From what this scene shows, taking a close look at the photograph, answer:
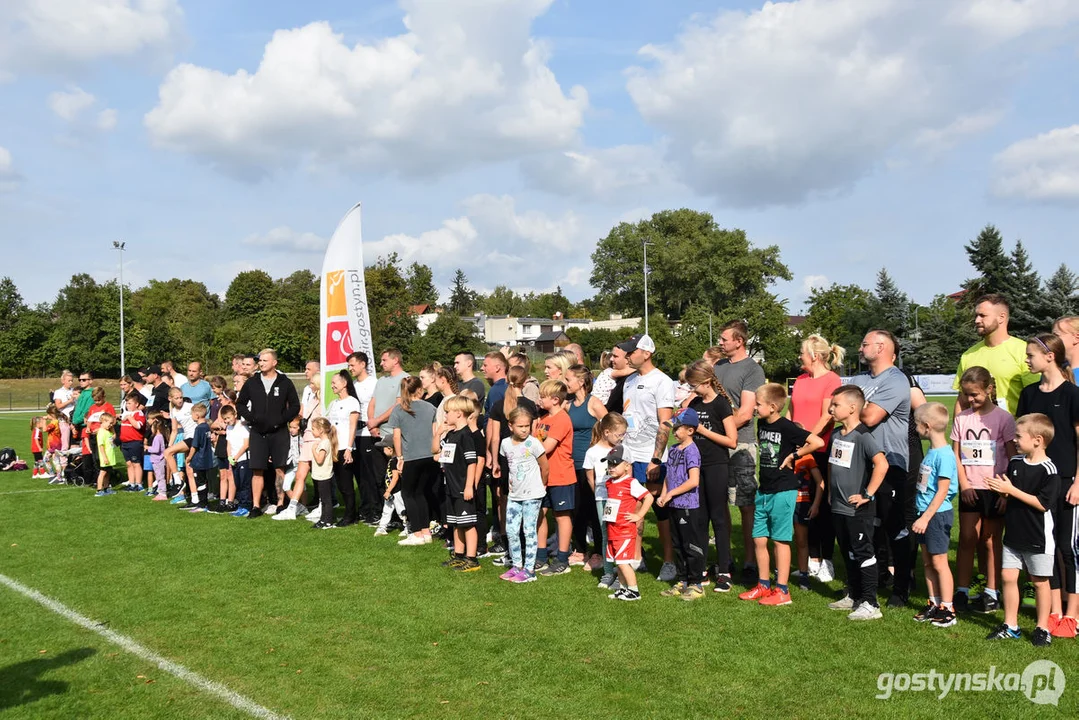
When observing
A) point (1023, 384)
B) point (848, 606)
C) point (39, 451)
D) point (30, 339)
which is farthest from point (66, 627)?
point (30, 339)

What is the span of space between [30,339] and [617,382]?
7035cm

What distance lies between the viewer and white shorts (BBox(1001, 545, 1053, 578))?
4816mm

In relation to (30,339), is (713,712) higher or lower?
lower

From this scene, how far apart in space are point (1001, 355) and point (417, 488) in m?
5.57

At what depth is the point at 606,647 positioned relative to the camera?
16.6 ft

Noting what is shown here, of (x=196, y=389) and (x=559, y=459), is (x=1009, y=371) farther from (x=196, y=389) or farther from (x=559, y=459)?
(x=196, y=389)

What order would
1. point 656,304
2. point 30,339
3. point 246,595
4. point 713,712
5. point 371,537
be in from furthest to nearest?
point 656,304 → point 30,339 → point 371,537 → point 246,595 → point 713,712

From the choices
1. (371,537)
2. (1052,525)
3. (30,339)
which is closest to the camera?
(1052,525)

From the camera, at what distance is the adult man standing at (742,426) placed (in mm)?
6465

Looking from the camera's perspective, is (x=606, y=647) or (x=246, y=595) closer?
(x=606, y=647)

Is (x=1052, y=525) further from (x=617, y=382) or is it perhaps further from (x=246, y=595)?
(x=246, y=595)

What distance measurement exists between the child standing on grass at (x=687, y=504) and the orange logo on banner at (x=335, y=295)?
6927mm

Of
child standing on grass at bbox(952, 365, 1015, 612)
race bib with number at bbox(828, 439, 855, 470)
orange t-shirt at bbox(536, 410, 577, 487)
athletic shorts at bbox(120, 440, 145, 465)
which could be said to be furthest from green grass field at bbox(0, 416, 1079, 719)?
athletic shorts at bbox(120, 440, 145, 465)

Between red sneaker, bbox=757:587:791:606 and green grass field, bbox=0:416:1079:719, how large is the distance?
0.37 ft
